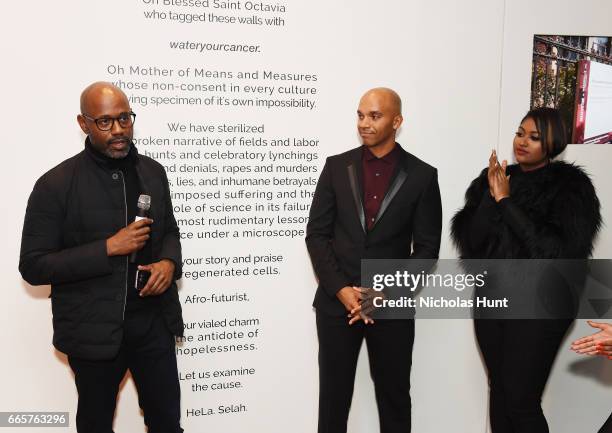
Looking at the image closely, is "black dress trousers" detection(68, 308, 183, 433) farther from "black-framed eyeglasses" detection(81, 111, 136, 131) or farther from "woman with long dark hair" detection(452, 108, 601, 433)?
"woman with long dark hair" detection(452, 108, 601, 433)

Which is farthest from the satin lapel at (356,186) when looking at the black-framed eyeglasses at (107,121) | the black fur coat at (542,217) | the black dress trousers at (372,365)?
the black-framed eyeglasses at (107,121)

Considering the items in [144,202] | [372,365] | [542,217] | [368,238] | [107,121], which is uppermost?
[107,121]

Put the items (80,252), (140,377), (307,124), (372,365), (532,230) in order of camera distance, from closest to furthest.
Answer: (80,252) < (140,377) < (532,230) < (372,365) < (307,124)

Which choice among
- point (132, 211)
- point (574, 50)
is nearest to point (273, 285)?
point (132, 211)

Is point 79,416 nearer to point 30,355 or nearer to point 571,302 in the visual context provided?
point 30,355

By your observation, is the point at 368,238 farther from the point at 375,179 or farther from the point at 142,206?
the point at 142,206

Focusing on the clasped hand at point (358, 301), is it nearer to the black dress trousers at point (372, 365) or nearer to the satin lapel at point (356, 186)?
the black dress trousers at point (372, 365)

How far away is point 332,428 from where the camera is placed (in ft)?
8.58

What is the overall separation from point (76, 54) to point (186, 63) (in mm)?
543

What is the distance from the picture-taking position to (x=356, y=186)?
252 centimetres

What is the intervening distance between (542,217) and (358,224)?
93cm

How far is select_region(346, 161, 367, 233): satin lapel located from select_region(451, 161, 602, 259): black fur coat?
662 mm

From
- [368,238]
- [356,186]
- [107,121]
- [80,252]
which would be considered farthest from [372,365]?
[107,121]

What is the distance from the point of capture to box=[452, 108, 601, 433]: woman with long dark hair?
7.86ft
